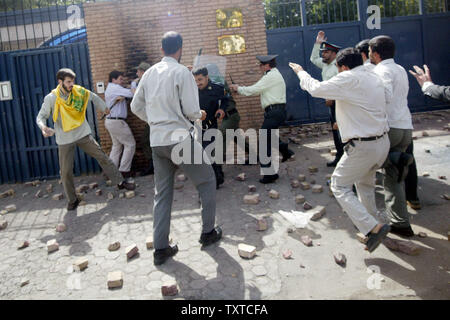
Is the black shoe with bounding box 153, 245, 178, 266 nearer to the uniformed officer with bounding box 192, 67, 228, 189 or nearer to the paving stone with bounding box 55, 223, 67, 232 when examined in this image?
the paving stone with bounding box 55, 223, 67, 232

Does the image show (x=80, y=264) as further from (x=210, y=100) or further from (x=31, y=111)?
(x=31, y=111)

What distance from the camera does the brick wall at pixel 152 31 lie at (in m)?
7.94

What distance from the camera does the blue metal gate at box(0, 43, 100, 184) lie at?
316 inches

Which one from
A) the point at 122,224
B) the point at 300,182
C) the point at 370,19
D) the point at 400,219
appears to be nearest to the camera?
the point at 400,219

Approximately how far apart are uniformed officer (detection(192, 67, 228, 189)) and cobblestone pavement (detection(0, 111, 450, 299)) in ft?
3.35

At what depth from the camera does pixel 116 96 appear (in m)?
7.41

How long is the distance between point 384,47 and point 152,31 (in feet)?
16.6

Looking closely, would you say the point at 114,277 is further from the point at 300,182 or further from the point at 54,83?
the point at 54,83

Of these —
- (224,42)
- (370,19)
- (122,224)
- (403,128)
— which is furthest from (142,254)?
(370,19)

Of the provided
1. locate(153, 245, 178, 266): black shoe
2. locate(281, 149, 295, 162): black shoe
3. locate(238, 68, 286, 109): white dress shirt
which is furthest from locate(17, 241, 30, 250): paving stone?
locate(281, 149, 295, 162): black shoe

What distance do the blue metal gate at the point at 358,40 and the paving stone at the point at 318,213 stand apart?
19.2 feet

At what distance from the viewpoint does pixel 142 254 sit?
4395 mm

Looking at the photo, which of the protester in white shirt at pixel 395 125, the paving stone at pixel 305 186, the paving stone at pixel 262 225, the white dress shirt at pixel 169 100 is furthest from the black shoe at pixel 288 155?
the white dress shirt at pixel 169 100
